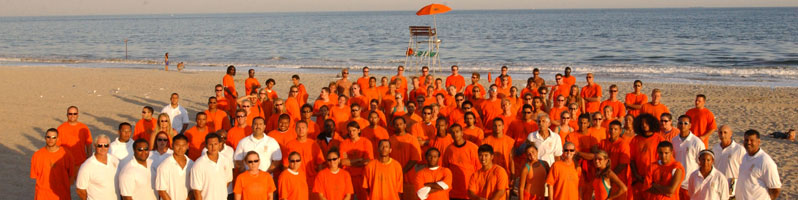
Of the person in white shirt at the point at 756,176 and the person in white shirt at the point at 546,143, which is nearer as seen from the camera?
the person in white shirt at the point at 756,176

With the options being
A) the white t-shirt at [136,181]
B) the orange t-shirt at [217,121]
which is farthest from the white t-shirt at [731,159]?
the orange t-shirt at [217,121]

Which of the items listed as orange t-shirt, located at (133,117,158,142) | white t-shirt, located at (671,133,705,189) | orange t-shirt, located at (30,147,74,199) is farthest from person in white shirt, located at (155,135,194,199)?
white t-shirt, located at (671,133,705,189)

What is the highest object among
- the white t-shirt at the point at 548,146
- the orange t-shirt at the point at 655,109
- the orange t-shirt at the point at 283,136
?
the orange t-shirt at the point at 655,109

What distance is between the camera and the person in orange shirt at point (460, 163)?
307 inches

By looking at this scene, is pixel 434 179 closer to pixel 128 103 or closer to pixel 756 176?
pixel 756 176

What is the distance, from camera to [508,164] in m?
8.30

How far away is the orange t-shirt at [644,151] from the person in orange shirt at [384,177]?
9.42 ft

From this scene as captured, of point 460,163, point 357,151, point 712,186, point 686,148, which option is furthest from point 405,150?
point 712,186

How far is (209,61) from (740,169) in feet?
143

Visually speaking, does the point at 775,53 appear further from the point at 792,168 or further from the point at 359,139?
the point at 359,139

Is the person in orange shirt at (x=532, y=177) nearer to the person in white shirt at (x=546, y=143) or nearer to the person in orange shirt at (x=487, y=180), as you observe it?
the person in orange shirt at (x=487, y=180)

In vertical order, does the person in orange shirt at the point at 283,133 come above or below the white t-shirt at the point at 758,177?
above

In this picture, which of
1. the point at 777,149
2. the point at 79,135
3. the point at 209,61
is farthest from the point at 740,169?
the point at 209,61

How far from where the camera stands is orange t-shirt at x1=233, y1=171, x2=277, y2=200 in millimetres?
6891
